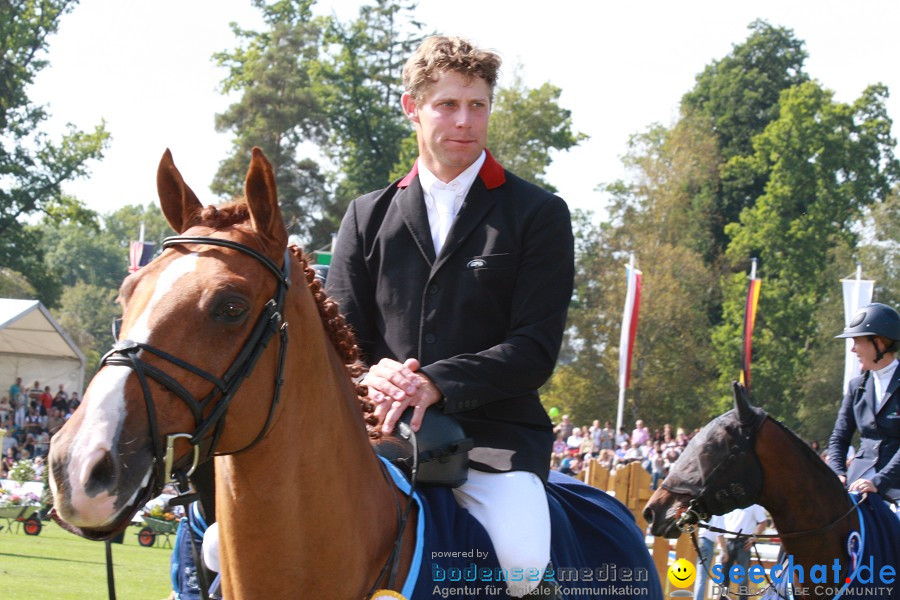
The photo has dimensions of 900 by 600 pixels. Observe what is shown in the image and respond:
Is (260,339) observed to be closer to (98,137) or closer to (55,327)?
(55,327)

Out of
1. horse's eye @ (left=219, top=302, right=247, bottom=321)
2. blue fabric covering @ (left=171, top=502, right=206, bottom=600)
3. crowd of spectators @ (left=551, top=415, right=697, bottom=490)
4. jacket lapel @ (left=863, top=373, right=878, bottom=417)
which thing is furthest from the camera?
crowd of spectators @ (left=551, top=415, right=697, bottom=490)

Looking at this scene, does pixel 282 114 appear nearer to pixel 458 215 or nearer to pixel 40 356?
pixel 40 356

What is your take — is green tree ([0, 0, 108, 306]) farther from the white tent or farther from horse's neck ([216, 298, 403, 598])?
horse's neck ([216, 298, 403, 598])

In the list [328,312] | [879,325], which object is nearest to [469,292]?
[328,312]

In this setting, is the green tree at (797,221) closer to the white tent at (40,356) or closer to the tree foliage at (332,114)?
the tree foliage at (332,114)

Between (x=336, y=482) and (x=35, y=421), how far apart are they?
25.9 meters

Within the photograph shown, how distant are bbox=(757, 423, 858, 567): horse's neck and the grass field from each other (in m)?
6.74

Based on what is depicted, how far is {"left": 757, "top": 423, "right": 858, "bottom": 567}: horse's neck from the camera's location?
A: 7.11m

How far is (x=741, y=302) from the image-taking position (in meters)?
52.2

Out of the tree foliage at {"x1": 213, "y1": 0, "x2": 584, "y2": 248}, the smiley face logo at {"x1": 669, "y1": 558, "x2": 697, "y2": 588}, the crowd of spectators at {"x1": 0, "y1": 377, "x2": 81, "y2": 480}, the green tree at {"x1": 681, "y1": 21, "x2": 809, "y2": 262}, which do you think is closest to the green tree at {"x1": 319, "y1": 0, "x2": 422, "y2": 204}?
the tree foliage at {"x1": 213, "y1": 0, "x2": 584, "y2": 248}

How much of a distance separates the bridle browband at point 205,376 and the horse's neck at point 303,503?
0.12 meters

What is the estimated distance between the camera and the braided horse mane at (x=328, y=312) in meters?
3.15

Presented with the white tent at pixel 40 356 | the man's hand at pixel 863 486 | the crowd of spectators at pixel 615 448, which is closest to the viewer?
the man's hand at pixel 863 486

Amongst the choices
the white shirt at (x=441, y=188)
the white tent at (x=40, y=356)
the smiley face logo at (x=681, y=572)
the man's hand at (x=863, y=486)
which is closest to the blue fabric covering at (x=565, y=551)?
the white shirt at (x=441, y=188)
